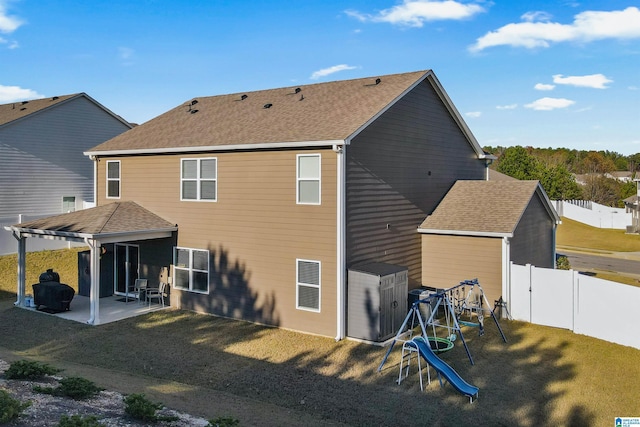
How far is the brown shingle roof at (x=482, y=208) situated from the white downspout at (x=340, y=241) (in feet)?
15.4

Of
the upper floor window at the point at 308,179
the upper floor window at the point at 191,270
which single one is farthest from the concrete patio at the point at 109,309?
the upper floor window at the point at 308,179

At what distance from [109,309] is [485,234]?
1250cm

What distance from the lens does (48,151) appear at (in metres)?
30.0

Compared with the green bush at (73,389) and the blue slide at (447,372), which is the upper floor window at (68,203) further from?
the blue slide at (447,372)

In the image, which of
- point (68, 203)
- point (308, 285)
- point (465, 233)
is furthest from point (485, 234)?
point (68, 203)

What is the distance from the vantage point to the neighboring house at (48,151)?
2822 centimetres

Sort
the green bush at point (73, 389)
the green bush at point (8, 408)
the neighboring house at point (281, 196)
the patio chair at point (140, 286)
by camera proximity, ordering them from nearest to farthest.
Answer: the green bush at point (8, 408), the green bush at point (73, 389), the neighboring house at point (281, 196), the patio chair at point (140, 286)

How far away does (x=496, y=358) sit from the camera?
42.7ft

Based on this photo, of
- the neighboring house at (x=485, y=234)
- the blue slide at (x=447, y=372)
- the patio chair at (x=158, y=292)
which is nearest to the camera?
the blue slide at (x=447, y=372)

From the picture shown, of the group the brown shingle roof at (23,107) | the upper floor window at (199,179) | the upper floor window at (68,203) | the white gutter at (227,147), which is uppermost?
the brown shingle roof at (23,107)

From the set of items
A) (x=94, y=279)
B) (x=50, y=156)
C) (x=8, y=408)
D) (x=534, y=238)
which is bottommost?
(x=8, y=408)

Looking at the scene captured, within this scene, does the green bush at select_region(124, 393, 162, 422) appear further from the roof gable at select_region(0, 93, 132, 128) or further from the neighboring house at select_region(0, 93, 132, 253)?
the roof gable at select_region(0, 93, 132, 128)

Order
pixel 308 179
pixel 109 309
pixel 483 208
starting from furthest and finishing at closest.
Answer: pixel 483 208 < pixel 109 309 < pixel 308 179

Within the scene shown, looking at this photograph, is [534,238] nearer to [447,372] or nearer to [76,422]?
[447,372]
